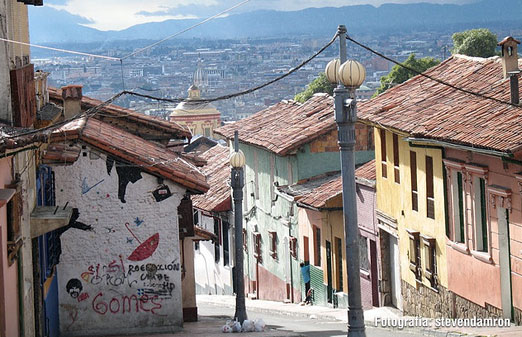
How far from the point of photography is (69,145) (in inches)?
788

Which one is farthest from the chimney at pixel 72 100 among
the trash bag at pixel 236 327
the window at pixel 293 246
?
the window at pixel 293 246

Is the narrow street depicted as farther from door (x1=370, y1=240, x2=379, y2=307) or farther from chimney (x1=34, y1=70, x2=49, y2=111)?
chimney (x1=34, y1=70, x2=49, y2=111)

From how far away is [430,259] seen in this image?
74.6 feet

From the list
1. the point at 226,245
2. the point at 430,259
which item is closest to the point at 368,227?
the point at 430,259

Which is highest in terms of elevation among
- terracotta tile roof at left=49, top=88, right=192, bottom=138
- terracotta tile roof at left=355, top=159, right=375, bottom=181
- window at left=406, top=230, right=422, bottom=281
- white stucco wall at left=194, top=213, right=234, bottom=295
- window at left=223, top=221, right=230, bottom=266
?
terracotta tile roof at left=49, top=88, right=192, bottom=138

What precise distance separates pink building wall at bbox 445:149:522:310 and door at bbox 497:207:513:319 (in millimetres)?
118

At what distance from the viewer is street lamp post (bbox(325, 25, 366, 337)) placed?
13.2 metres

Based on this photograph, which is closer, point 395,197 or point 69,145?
point 69,145

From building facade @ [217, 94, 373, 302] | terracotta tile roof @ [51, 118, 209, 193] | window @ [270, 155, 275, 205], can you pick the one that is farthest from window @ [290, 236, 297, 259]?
terracotta tile roof @ [51, 118, 209, 193]

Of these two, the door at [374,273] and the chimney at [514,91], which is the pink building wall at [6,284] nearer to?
the chimney at [514,91]

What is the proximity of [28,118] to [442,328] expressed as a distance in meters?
7.80

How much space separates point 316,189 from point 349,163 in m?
18.0

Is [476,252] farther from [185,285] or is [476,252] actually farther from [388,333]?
[185,285]

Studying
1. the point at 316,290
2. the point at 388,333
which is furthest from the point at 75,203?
the point at 316,290
